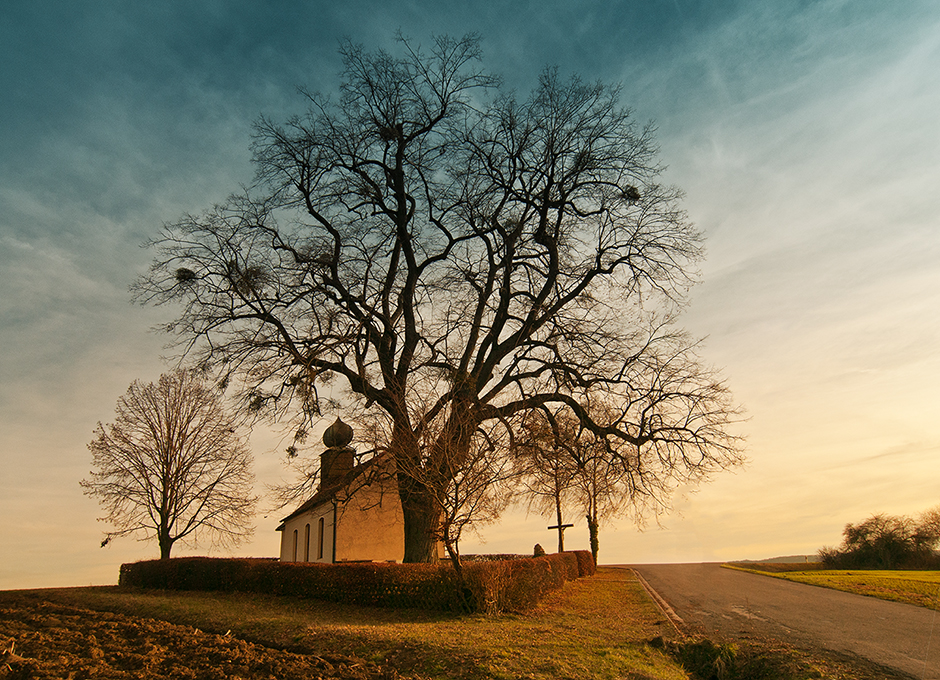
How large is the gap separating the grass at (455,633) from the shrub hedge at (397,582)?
0.36 metres

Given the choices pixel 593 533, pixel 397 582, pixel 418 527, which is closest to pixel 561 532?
pixel 593 533

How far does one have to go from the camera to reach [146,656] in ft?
28.0

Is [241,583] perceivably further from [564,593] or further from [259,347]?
[564,593]

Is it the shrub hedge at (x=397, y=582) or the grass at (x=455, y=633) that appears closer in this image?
the grass at (x=455, y=633)

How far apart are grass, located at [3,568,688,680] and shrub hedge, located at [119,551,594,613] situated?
36cm

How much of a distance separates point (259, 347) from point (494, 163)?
Result: 849 cm

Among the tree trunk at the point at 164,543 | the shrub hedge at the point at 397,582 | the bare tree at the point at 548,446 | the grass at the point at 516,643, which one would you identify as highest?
the bare tree at the point at 548,446

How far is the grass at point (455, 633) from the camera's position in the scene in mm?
7922

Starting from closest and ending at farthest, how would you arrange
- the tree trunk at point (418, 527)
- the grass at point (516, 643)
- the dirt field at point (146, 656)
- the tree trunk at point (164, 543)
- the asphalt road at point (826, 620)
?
the dirt field at point (146, 656) < the grass at point (516, 643) < the asphalt road at point (826, 620) < the tree trunk at point (418, 527) < the tree trunk at point (164, 543)

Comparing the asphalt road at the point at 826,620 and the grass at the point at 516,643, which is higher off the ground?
the grass at the point at 516,643

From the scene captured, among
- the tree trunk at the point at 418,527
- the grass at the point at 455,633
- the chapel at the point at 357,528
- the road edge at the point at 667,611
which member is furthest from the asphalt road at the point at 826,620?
the chapel at the point at 357,528

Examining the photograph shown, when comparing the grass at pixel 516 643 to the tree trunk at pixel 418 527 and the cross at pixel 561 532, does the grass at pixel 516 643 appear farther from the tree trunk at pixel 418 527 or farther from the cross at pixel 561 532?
the cross at pixel 561 532

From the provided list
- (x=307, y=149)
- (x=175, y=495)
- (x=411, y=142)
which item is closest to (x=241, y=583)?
(x=175, y=495)

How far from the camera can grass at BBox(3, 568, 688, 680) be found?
312 inches
